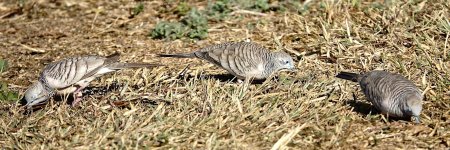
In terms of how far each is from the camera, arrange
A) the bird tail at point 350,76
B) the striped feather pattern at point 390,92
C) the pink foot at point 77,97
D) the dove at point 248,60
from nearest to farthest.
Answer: the striped feather pattern at point 390,92 < the bird tail at point 350,76 < the pink foot at point 77,97 < the dove at point 248,60

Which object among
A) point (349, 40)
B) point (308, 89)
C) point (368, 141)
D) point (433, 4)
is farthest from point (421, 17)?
point (368, 141)

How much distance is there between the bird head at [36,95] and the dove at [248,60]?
1341 millimetres

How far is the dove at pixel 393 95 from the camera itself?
20.0 ft

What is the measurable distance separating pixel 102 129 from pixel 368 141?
1.84 m

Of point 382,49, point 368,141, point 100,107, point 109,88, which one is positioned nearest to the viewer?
point 368,141

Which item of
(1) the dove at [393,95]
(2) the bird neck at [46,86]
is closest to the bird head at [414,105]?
(1) the dove at [393,95]

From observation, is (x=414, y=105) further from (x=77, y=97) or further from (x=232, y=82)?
(x=77, y=97)

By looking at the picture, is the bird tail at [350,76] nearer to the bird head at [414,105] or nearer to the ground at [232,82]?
the ground at [232,82]

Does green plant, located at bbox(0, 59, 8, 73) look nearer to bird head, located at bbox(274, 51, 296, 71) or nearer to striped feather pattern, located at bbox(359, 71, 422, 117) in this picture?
bird head, located at bbox(274, 51, 296, 71)

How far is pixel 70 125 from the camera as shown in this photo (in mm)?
6430

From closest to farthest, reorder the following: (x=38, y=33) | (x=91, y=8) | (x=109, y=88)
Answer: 1. (x=109, y=88)
2. (x=38, y=33)
3. (x=91, y=8)

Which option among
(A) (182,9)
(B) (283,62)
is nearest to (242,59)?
(B) (283,62)

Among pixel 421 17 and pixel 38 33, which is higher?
pixel 421 17

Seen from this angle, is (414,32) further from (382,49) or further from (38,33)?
(38,33)
